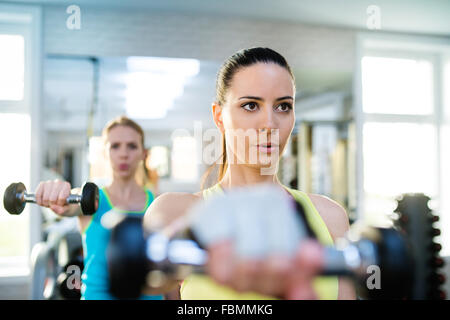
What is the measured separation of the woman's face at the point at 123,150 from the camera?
1.18 metres

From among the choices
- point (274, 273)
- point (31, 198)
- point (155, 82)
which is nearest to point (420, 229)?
point (274, 273)

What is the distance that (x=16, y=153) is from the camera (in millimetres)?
2234

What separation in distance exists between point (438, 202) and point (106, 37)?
259 centimetres

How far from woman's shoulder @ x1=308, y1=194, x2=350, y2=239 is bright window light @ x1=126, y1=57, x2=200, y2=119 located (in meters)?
1.98

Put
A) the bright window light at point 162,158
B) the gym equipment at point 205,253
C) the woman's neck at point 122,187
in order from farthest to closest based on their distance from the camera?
the bright window light at point 162,158, the woman's neck at point 122,187, the gym equipment at point 205,253

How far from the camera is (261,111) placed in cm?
44

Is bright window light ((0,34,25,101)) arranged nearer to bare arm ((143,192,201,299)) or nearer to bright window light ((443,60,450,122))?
bare arm ((143,192,201,299))

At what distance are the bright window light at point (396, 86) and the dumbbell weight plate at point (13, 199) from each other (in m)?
2.38

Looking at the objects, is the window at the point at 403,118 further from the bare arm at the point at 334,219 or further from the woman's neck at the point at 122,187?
the bare arm at the point at 334,219

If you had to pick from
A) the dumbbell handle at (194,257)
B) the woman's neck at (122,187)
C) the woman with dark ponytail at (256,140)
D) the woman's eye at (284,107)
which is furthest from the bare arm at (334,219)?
the woman's neck at (122,187)

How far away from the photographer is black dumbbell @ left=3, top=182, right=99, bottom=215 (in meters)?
0.52

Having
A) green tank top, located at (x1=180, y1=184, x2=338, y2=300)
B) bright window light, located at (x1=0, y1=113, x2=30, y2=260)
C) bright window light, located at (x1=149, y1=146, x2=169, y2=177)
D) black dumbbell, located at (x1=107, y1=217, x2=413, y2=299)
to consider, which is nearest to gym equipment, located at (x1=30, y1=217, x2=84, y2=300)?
bright window light, located at (x1=0, y1=113, x2=30, y2=260)
